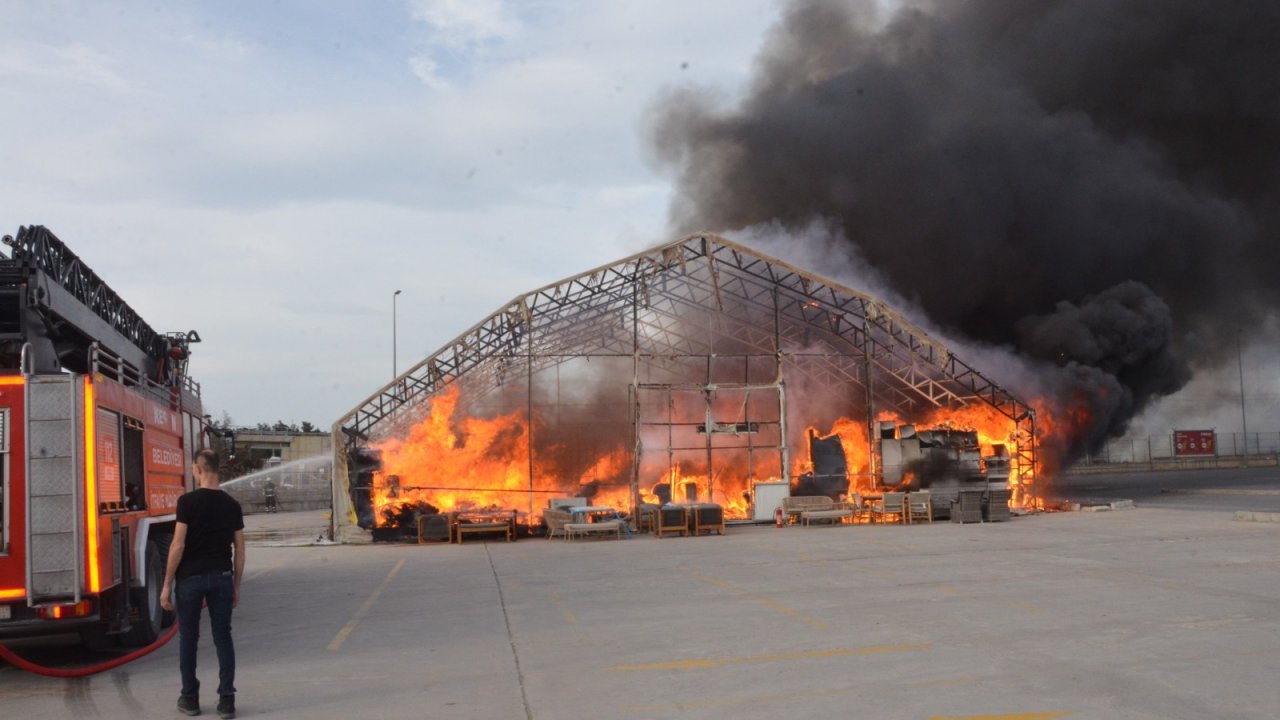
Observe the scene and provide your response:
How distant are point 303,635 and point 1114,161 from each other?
1231 inches

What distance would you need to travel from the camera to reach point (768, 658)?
8.12 m

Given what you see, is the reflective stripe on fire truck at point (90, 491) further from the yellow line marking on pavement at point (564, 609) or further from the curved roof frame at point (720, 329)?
the curved roof frame at point (720, 329)

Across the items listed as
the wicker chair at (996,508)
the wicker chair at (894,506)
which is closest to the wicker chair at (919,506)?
the wicker chair at (894,506)

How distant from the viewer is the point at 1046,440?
29469 millimetres

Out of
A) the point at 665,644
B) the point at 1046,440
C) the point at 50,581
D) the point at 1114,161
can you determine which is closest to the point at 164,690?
the point at 50,581

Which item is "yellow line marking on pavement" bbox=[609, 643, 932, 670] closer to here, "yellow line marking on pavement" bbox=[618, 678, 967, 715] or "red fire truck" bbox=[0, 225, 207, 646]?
"yellow line marking on pavement" bbox=[618, 678, 967, 715]

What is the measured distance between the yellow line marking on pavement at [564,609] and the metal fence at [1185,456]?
5191 centimetres

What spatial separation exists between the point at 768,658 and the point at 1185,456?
64.7 metres

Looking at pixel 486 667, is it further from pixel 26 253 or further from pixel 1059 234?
pixel 1059 234

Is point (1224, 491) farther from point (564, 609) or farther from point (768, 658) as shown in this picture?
point (768, 658)

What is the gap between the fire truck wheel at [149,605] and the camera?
31.3 feet

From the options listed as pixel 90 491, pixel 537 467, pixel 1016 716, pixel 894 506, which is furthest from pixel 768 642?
pixel 537 467

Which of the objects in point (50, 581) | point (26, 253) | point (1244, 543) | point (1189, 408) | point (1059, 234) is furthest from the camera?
point (1189, 408)

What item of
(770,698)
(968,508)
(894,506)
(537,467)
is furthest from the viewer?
(537,467)
